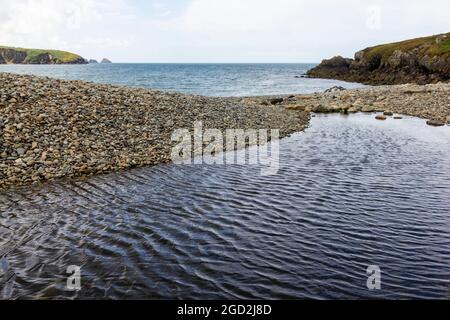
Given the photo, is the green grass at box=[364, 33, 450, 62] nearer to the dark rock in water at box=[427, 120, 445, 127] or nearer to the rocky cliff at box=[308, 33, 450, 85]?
the rocky cliff at box=[308, 33, 450, 85]

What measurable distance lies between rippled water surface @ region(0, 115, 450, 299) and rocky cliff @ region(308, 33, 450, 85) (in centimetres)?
6987

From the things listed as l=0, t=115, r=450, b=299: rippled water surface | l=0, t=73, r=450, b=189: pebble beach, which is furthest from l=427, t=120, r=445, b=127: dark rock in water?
l=0, t=115, r=450, b=299: rippled water surface

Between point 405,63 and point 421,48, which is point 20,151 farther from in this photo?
point 421,48

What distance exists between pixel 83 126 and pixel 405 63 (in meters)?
88.2

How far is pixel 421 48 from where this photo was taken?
87.7 m

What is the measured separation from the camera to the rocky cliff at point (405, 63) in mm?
76625

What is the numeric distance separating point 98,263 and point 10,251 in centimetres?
242

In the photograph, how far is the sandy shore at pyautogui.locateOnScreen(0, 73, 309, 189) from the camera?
1560 centimetres

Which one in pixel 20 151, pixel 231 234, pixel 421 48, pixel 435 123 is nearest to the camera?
pixel 231 234

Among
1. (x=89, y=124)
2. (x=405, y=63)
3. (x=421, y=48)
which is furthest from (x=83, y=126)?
(x=421, y=48)

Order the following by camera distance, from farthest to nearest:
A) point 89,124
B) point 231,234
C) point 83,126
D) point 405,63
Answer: point 405,63 → point 89,124 → point 83,126 → point 231,234
